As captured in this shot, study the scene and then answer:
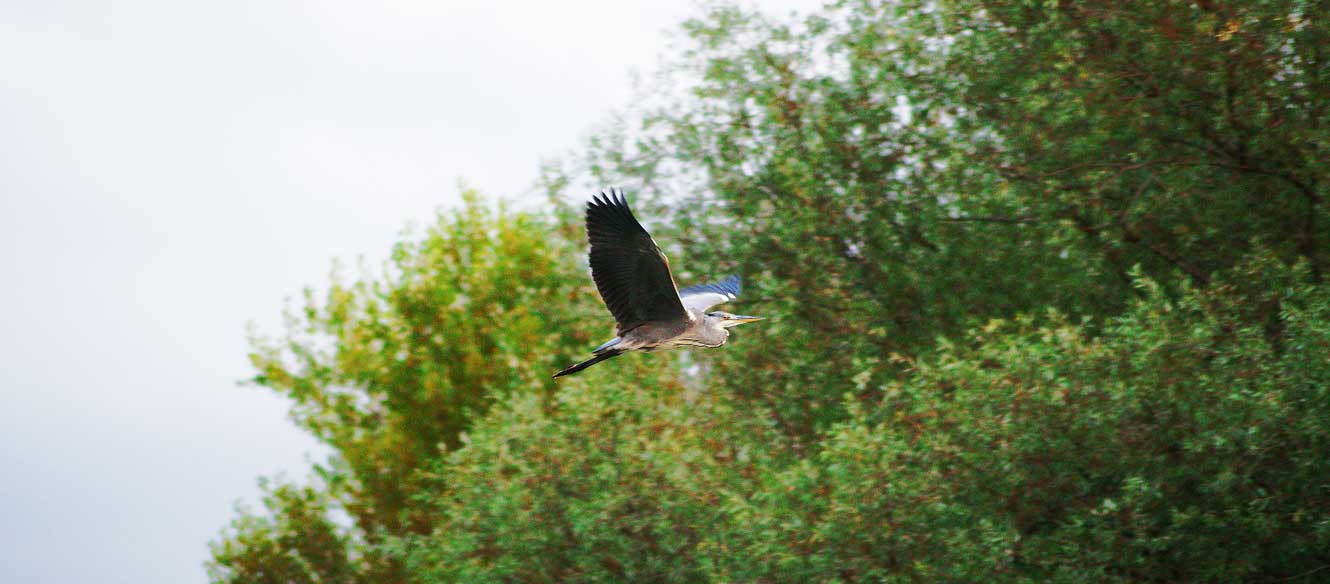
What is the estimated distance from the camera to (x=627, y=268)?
938 cm

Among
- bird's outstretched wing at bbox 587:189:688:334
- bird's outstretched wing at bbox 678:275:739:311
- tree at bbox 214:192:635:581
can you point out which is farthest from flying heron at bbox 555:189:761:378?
tree at bbox 214:192:635:581

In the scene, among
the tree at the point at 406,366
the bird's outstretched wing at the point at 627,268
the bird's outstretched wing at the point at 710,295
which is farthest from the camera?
the tree at the point at 406,366

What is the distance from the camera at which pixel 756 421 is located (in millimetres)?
15742

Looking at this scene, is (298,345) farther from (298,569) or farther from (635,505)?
(635,505)

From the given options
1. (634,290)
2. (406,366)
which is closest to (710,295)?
(634,290)

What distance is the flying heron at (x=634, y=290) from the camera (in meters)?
9.09

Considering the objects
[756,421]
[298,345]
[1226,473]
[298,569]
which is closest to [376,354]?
[298,345]

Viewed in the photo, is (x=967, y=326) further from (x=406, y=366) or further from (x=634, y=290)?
(x=406, y=366)

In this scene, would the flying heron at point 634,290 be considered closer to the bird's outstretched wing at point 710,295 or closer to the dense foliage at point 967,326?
the bird's outstretched wing at point 710,295

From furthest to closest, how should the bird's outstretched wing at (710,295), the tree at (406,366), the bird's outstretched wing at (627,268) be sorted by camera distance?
the tree at (406,366)
the bird's outstretched wing at (710,295)
the bird's outstretched wing at (627,268)

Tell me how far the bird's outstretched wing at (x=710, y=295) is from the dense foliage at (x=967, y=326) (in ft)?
5.32

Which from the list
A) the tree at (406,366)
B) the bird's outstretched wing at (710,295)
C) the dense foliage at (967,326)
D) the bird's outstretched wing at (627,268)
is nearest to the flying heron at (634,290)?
the bird's outstretched wing at (627,268)

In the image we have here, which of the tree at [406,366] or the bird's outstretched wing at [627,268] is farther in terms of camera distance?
the tree at [406,366]

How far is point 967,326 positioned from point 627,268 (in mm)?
6936
